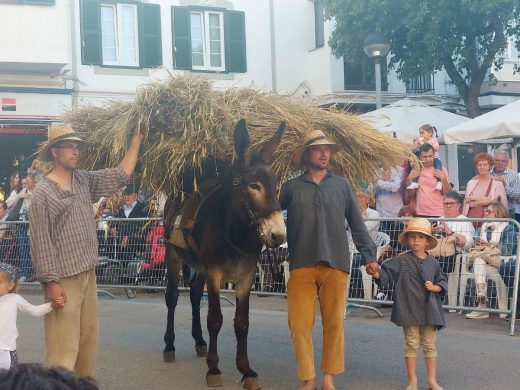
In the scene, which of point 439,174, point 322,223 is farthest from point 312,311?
point 439,174

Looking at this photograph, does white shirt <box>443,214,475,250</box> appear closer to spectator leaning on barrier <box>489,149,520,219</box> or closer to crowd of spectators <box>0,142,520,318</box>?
crowd of spectators <box>0,142,520,318</box>

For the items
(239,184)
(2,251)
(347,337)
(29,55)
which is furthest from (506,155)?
(29,55)

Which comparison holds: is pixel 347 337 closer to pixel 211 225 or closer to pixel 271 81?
pixel 211 225

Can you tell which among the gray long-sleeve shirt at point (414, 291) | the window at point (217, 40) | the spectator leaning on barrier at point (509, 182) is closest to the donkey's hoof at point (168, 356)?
the gray long-sleeve shirt at point (414, 291)

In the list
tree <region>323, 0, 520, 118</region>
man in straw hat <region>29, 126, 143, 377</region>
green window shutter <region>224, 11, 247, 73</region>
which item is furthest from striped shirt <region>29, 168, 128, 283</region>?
green window shutter <region>224, 11, 247, 73</region>

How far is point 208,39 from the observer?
2270 centimetres

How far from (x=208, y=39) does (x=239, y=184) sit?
1713 centimetres

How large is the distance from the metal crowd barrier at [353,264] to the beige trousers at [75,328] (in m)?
2.02

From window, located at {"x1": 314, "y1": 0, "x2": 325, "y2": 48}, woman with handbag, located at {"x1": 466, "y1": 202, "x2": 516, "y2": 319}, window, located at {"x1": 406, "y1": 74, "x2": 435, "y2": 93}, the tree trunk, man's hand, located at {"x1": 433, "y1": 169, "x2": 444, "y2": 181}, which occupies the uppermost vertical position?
window, located at {"x1": 314, "y1": 0, "x2": 325, "y2": 48}

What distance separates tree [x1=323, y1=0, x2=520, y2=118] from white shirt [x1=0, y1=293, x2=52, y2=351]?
1549cm

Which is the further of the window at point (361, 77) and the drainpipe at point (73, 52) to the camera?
the window at point (361, 77)

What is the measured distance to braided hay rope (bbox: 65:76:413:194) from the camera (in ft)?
20.8

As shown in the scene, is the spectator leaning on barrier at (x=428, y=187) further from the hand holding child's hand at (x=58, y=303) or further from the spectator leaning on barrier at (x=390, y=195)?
the hand holding child's hand at (x=58, y=303)

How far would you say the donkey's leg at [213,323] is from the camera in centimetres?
649
